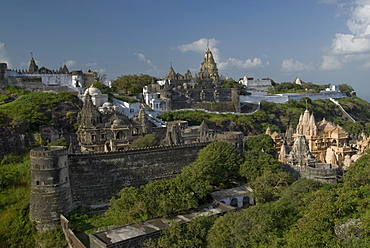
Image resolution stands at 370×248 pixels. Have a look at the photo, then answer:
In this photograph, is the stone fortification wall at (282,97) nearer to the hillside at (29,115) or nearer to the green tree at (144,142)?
the hillside at (29,115)

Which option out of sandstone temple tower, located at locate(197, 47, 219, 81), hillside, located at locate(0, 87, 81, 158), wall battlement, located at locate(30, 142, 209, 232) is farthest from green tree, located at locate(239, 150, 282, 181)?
sandstone temple tower, located at locate(197, 47, 219, 81)

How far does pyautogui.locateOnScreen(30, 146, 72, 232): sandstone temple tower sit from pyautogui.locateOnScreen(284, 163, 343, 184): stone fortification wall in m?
17.5

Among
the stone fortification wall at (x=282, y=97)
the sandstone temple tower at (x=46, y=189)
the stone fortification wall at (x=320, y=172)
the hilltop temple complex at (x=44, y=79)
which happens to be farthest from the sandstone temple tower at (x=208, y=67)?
the sandstone temple tower at (x=46, y=189)

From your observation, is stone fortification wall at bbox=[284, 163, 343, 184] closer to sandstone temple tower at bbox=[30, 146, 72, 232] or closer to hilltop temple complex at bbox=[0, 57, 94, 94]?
sandstone temple tower at bbox=[30, 146, 72, 232]

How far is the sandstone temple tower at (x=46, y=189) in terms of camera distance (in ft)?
78.8

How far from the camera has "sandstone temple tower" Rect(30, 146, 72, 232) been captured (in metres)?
24.0

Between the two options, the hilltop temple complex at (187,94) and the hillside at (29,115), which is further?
the hilltop temple complex at (187,94)

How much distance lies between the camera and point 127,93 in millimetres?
68000

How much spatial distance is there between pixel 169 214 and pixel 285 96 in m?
64.3

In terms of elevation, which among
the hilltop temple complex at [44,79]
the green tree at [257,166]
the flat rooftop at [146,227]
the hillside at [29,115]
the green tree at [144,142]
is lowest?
the flat rooftop at [146,227]

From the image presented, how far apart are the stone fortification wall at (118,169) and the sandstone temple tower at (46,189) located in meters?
2.03

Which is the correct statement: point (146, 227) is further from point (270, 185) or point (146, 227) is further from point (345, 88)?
point (345, 88)

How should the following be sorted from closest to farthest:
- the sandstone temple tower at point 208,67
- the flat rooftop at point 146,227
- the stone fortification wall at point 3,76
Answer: the flat rooftop at point 146,227, the stone fortification wall at point 3,76, the sandstone temple tower at point 208,67

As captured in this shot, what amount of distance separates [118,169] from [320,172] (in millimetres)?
14866
